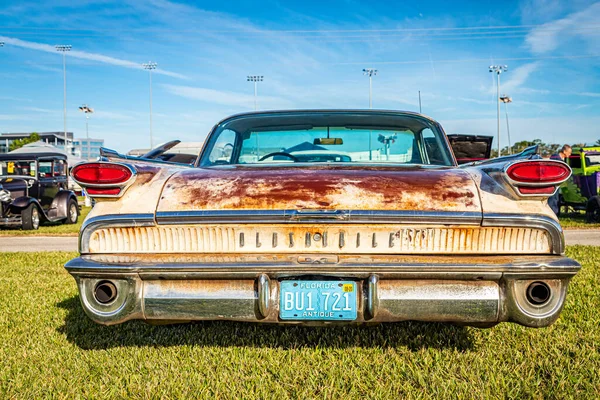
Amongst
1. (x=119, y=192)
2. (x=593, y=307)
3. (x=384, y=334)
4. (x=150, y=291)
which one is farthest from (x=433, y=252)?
(x=593, y=307)

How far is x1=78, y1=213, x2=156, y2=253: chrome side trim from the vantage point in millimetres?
2377

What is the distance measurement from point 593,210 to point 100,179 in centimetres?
1143

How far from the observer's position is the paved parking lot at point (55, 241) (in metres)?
8.10

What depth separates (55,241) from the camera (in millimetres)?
9375

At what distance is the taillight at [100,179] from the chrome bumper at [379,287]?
37 cm

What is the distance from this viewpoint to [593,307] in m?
3.75

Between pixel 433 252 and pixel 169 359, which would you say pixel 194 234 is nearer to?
pixel 169 359

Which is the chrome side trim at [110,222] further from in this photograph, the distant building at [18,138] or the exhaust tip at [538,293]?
the distant building at [18,138]

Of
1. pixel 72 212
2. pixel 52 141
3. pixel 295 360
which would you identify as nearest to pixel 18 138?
pixel 52 141

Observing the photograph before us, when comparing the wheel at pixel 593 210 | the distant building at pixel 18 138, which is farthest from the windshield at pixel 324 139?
the distant building at pixel 18 138

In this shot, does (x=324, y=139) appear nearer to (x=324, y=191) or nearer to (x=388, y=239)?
(x=324, y=191)

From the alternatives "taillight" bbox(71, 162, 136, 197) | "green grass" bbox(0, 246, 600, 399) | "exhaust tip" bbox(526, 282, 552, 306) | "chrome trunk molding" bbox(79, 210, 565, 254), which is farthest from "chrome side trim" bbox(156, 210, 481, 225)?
"green grass" bbox(0, 246, 600, 399)

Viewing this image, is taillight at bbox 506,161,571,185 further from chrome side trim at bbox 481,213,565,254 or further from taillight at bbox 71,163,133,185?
taillight at bbox 71,163,133,185

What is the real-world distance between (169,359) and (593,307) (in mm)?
3129
